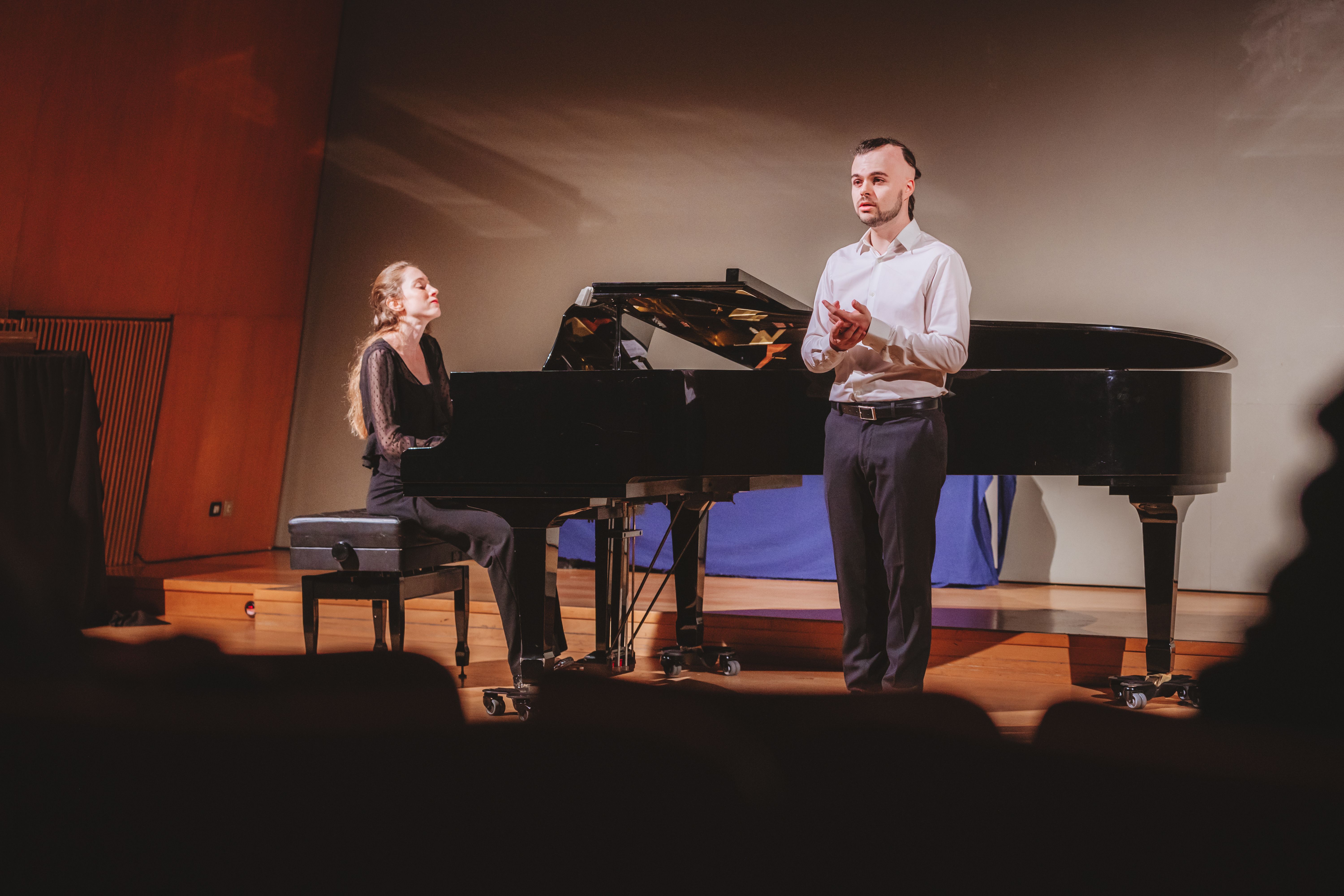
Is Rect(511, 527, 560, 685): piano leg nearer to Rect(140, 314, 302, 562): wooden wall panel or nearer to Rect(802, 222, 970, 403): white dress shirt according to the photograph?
Rect(802, 222, 970, 403): white dress shirt

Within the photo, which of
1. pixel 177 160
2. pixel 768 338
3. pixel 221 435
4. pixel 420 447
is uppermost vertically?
pixel 177 160

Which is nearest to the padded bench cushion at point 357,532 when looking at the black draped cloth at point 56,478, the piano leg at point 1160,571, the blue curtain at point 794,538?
the black draped cloth at point 56,478

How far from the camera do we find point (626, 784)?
1.49 ft

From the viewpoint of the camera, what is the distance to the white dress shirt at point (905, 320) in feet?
7.84

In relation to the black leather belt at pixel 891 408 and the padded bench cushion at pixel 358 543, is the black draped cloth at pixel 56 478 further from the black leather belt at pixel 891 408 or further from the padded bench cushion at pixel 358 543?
the black leather belt at pixel 891 408

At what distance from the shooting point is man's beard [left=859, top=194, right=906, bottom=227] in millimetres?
2428

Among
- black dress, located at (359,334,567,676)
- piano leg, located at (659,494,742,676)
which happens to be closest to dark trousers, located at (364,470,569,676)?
black dress, located at (359,334,567,676)

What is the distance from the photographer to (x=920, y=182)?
5332mm

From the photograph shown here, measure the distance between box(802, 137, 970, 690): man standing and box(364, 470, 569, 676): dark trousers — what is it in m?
0.98

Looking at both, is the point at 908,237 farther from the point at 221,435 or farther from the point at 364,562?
the point at 221,435

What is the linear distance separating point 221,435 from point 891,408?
4.34 metres

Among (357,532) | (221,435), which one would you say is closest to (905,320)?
(357,532)

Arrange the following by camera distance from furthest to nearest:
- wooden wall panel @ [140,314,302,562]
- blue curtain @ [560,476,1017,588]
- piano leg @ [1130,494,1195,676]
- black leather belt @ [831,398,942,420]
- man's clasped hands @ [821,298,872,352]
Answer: wooden wall panel @ [140,314,302,562] → blue curtain @ [560,476,1017,588] → piano leg @ [1130,494,1195,676] → black leather belt @ [831,398,942,420] → man's clasped hands @ [821,298,872,352]

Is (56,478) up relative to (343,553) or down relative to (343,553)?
up
